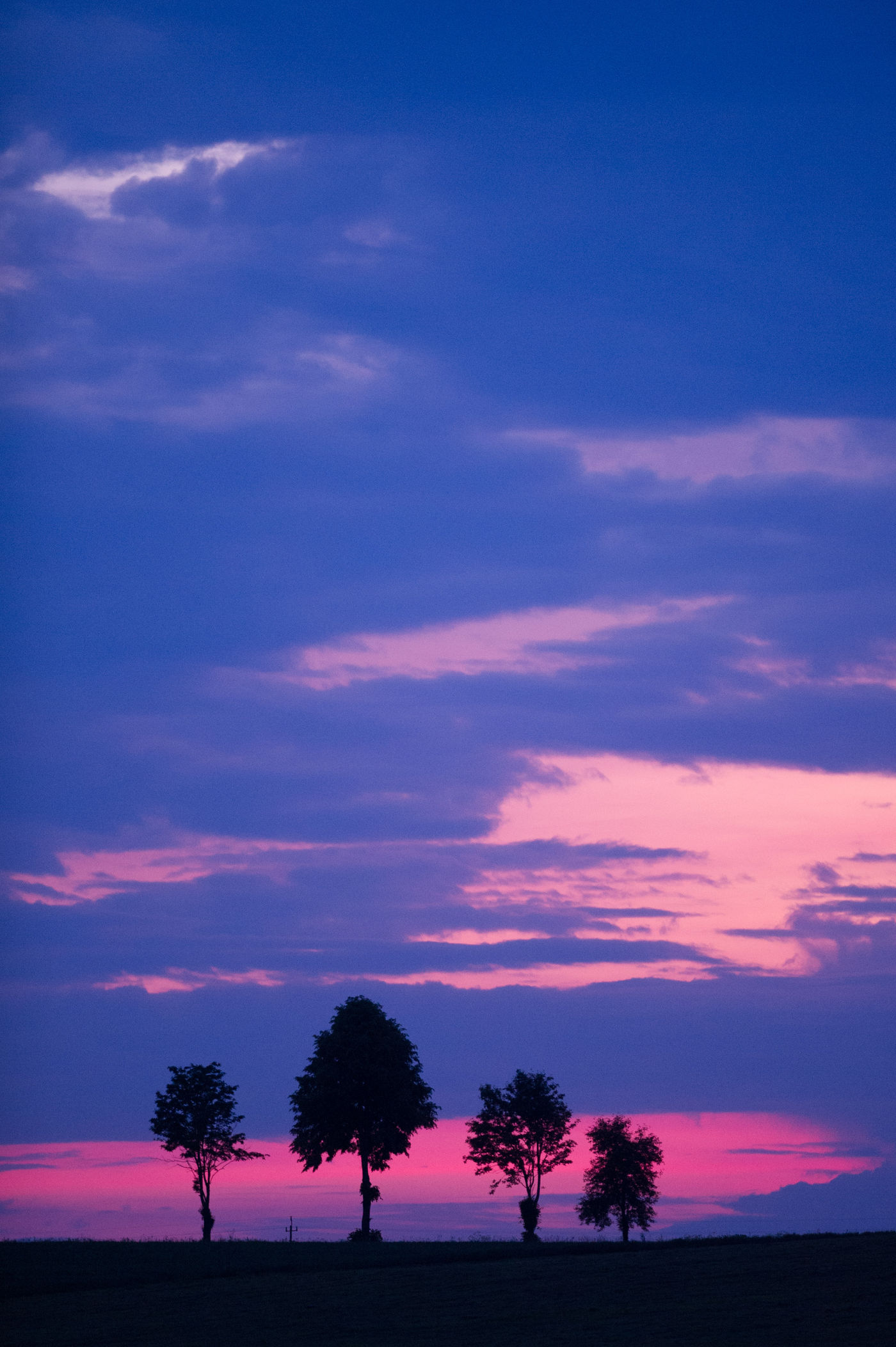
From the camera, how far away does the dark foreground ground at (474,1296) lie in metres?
43.7

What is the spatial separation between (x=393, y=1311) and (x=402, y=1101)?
153 ft

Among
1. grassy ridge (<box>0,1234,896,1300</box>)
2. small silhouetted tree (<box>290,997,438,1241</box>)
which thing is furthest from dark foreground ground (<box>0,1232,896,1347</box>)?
small silhouetted tree (<box>290,997,438,1241</box>)

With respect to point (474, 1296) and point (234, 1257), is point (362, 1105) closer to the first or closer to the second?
point (234, 1257)

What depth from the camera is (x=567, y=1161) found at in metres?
115

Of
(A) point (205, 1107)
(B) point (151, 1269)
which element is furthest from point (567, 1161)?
(B) point (151, 1269)

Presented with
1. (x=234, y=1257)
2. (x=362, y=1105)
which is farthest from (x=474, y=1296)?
(x=362, y=1105)

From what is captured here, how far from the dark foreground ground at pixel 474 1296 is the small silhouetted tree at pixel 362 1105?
20843 mm

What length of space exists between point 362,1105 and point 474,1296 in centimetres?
4461

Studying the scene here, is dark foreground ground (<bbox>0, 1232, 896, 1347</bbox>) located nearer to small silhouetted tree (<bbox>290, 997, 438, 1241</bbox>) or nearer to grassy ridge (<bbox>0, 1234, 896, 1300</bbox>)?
grassy ridge (<bbox>0, 1234, 896, 1300</bbox>)

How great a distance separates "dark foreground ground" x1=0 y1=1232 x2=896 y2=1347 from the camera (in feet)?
143

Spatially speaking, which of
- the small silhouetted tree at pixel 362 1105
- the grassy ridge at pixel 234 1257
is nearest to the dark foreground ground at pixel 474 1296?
the grassy ridge at pixel 234 1257

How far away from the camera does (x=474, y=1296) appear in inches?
2176

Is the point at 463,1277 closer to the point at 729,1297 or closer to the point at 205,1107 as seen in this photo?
the point at 729,1297

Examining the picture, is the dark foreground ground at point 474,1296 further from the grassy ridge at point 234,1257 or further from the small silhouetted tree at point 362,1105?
the small silhouetted tree at point 362,1105
